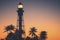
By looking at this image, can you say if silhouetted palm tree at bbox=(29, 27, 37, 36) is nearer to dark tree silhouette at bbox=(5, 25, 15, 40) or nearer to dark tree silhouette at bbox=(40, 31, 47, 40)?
dark tree silhouette at bbox=(40, 31, 47, 40)

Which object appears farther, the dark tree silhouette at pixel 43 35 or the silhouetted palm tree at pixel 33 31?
the silhouetted palm tree at pixel 33 31

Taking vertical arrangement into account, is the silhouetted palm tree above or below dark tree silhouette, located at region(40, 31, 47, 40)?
above

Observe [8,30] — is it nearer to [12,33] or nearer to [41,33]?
[12,33]

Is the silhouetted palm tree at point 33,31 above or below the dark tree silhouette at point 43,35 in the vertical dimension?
above

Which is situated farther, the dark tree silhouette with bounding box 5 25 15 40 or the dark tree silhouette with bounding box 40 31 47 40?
the dark tree silhouette with bounding box 5 25 15 40

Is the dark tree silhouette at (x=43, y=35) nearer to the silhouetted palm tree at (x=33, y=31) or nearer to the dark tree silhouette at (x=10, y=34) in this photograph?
the silhouetted palm tree at (x=33, y=31)

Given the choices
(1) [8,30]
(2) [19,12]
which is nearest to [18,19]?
(2) [19,12]

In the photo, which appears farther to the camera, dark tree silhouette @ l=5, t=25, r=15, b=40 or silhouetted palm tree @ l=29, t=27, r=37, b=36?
silhouetted palm tree @ l=29, t=27, r=37, b=36

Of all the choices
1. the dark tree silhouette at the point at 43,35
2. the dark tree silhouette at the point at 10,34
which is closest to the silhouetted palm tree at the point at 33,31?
the dark tree silhouette at the point at 43,35

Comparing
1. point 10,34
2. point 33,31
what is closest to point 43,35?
point 33,31

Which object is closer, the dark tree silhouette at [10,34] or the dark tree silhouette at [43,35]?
the dark tree silhouette at [43,35]

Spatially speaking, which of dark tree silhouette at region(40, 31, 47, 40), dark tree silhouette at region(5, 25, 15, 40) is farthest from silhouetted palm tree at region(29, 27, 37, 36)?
dark tree silhouette at region(5, 25, 15, 40)

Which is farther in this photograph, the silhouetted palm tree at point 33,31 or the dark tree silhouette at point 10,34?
the silhouetted palm tree at point 33,31

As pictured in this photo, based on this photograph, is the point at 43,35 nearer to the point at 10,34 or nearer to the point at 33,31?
the point at 33,31
